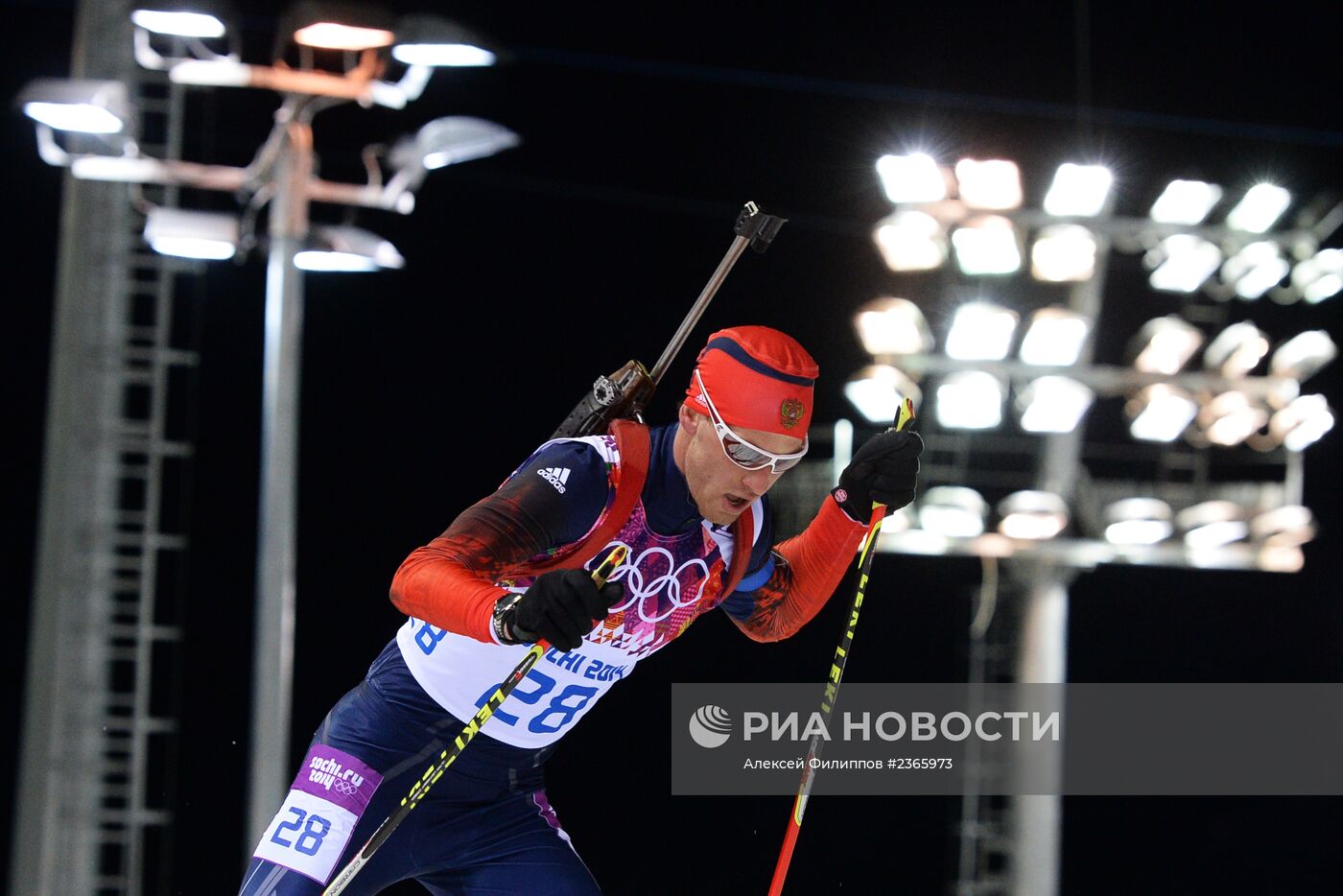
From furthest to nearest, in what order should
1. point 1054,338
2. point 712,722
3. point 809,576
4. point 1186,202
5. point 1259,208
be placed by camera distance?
1. point 1259,208
2. point 1186,202
3. point 1054,338
4. point 712,722
5. point 809,576

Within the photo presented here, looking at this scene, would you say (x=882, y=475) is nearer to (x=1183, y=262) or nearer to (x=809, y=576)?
(x=809, y=576)

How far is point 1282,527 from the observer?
30.6 ft

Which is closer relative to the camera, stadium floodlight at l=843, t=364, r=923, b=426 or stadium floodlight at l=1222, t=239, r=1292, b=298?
stadium floodlight at l=843, t=364, r=923, b=426

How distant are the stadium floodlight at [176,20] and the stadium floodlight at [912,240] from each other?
4.31 meters

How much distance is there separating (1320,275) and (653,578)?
24.2 feet

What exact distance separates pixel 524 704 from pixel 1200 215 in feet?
22.9

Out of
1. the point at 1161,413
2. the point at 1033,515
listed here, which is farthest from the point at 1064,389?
the point at 1161,413

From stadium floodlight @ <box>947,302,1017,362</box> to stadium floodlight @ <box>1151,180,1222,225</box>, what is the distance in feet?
3.46

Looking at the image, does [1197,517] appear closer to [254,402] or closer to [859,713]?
[859,713]

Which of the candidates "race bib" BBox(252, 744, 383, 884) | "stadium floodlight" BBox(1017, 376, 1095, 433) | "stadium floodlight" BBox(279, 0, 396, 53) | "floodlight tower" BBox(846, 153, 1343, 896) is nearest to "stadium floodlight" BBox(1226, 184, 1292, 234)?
"floodlight tower" BBox(846, 153, 1343, 896)

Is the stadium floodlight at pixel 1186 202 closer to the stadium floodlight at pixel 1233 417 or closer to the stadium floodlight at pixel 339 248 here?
the stadium floodlight at pixel 1233 417

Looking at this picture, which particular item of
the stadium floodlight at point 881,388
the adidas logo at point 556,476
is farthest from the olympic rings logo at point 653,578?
the stadium floodlight at point 881,388

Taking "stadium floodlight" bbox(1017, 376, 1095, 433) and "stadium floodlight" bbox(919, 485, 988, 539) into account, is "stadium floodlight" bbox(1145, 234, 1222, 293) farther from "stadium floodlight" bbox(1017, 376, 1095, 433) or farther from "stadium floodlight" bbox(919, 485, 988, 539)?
"stadium floodlight" bbox(919, 485, 988, 539)

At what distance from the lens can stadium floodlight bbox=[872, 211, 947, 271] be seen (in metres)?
8.46
